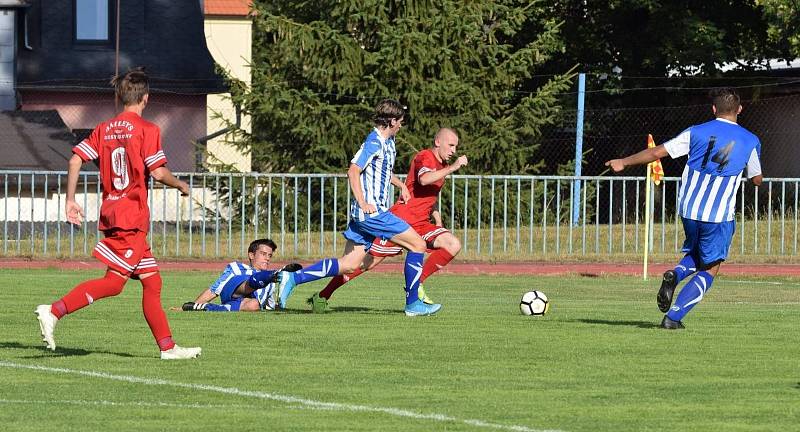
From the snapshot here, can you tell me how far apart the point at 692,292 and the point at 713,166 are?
0.98m

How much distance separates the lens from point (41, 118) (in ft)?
124

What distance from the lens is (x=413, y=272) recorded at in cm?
1371

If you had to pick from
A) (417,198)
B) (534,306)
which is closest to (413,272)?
(417,198)

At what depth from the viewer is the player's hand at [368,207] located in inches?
518

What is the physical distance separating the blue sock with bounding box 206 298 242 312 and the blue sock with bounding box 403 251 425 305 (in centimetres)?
167

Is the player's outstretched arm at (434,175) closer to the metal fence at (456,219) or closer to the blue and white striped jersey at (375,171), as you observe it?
the blue and white striped jersey at (375,171)

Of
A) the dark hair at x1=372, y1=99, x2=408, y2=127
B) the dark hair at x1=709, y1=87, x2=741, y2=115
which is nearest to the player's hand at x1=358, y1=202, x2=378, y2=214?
the dark hair at x1=372, y1=99, x2=408, y2=127

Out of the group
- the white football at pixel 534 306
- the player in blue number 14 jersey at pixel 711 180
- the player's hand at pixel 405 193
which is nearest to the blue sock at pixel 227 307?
the player's hand at pixel 405 193

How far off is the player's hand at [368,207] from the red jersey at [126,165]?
10.9 feet

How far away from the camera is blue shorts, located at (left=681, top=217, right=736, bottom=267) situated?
40.2 feet

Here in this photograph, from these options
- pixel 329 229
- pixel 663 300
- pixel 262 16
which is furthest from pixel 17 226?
pixel 663 300

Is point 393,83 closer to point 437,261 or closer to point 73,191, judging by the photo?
point 437,261

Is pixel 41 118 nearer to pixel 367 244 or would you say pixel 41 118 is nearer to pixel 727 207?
pixel 367 244

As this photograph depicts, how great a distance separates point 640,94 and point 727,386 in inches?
1232
